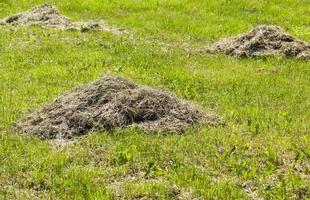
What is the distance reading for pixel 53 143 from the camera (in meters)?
10.6

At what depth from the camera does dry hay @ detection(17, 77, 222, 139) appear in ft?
36.4

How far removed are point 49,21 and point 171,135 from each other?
37.3 ft

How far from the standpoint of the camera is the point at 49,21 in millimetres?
21062

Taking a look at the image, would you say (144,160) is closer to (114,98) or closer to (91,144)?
(91,144)

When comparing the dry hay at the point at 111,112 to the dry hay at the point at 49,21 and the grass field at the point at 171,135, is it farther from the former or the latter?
the dry hay at the point at 49,21

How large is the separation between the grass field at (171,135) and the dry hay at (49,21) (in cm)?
73

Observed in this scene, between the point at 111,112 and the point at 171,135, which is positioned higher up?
the point at 111,112

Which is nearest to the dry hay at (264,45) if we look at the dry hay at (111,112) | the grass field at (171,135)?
the grass field at (171,135)

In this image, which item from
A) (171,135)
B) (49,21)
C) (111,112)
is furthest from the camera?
(49,21)

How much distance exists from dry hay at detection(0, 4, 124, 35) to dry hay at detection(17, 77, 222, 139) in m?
8.69

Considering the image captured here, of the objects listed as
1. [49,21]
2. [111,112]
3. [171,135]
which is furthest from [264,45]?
[111,112]

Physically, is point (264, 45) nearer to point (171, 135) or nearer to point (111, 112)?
point (171, 135)

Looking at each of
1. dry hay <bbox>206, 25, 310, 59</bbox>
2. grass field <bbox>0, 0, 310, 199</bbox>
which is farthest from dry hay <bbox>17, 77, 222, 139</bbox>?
dry hay <bbox>206, 25, 310, 59</bbox>

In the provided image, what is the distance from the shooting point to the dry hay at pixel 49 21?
20473mm
